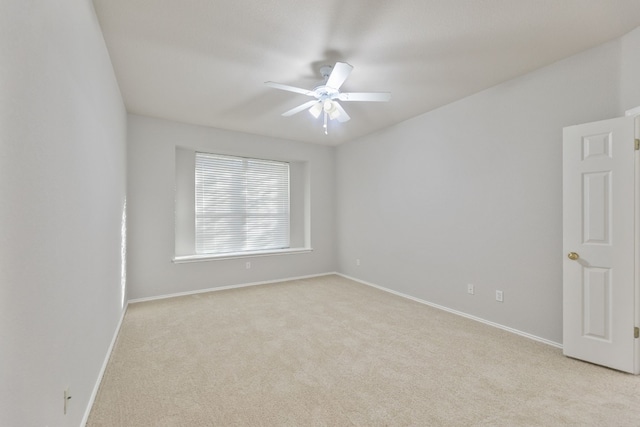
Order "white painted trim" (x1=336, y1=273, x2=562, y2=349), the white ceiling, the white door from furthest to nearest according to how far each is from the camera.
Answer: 1. "white painted trim" (x1=336, y1=273, x2=562, y2=349)
2. the white door
3. the white ceiling

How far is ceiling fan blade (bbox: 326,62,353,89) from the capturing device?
2.25 meters

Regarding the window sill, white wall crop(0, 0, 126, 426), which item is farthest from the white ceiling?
the window sill

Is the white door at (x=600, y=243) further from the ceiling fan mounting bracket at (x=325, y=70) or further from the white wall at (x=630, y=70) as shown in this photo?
the ceiling fan mounting bracket at (x=325, y=70)

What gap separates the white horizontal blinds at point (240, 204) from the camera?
478 centimetres

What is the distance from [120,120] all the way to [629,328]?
5195mm

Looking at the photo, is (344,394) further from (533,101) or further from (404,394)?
(533,101)

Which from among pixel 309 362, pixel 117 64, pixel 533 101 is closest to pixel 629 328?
pixel 533 101

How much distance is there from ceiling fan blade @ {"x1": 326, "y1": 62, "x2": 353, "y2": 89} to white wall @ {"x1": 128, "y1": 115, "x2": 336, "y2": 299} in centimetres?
277

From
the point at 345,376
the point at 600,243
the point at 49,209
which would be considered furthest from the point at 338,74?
the point at 600,243

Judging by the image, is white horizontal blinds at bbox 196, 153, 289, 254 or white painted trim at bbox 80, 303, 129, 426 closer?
white painted trim at bbox 80, 303, 129, 426

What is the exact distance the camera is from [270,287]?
482cm

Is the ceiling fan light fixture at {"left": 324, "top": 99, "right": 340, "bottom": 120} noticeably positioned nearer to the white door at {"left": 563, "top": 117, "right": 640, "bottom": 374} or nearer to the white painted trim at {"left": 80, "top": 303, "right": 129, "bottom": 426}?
the white door at {"left": 563, "top": 117, "right": 640, "bottom": 374}

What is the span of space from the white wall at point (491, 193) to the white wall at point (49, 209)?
3.65m

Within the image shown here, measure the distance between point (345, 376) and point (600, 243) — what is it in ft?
7.72
